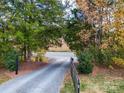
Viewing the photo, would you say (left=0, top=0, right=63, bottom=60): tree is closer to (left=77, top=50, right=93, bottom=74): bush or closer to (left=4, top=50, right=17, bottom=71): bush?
(left=4, top=50, right=17, bottom=71): bush

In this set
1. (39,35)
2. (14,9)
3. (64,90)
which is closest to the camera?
(64,90)

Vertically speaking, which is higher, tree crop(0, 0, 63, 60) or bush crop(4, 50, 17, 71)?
tree crop(0, 0, 63, 60)

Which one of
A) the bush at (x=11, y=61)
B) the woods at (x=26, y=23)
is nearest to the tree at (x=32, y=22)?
the woods at (x=26, y=23)

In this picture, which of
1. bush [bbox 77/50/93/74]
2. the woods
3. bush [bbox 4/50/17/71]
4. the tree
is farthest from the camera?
the tree

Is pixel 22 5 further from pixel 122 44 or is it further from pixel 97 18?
pixel 122 44

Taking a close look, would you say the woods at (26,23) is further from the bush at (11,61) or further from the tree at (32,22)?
the bush at (11,61)

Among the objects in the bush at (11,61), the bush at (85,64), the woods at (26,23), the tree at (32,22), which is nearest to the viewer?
the bush at (11,61)

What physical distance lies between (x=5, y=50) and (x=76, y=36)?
830cm

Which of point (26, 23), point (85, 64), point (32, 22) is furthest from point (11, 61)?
point (85, 64)

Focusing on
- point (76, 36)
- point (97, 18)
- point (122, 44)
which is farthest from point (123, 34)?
point (76, 36)

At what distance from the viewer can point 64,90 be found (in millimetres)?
16719

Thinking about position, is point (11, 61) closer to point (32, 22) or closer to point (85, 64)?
point (32, 22)

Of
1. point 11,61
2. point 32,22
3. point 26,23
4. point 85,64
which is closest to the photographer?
point 11,61

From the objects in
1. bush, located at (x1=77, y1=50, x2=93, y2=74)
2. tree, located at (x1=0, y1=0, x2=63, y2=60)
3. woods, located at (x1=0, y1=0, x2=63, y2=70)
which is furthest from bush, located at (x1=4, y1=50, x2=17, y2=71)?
bush, located at (x1=77, y1=50, x2=93, y2=74)
